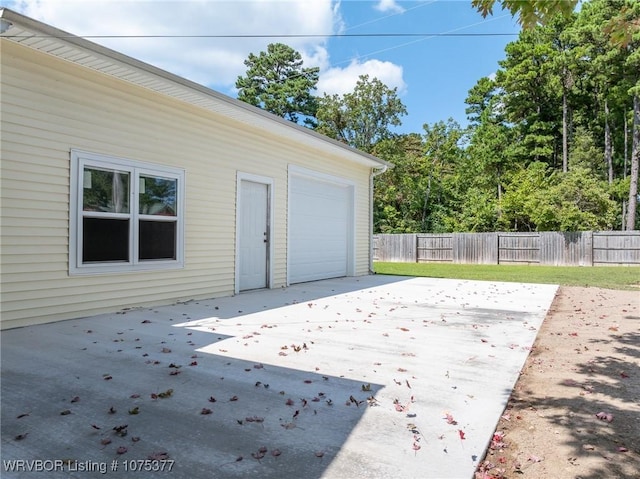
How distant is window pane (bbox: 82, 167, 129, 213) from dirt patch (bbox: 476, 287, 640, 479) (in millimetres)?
4970

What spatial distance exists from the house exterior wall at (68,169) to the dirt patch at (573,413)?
189 inches

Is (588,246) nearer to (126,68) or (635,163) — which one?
(635,163)

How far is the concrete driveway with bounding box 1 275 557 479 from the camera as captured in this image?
189 centimetres

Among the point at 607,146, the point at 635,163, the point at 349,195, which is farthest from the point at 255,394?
the point at 607,146

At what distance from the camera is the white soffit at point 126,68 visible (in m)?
4.00

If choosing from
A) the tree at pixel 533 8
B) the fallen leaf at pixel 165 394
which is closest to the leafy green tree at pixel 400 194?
the tree at pixel 533 8

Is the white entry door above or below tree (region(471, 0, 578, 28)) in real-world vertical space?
below

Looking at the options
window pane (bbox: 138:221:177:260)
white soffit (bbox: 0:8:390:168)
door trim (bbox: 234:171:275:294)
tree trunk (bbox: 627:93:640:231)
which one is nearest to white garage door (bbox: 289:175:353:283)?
door trim (bbox: 234:171:275:294)

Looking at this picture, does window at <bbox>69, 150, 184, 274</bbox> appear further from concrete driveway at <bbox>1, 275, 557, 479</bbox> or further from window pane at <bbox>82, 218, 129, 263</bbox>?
concrete driveway at <bbox>1, 275, 557, 479</bbox>

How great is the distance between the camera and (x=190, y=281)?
648cm

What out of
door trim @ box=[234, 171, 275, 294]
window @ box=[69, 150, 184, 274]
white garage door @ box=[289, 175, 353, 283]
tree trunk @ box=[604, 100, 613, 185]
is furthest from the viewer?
tree trunk @ box=[604, 100, 613, 185]

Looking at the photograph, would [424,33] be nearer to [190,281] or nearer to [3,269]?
[190,281]

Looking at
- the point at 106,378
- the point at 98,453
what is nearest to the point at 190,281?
the point at 106,378

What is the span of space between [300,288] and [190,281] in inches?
95.5
